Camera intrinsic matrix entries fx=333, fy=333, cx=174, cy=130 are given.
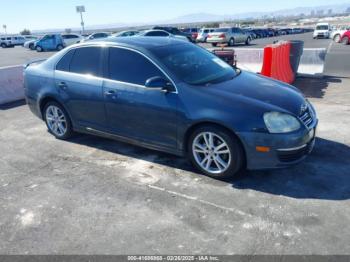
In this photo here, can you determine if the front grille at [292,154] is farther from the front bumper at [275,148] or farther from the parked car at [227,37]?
the parked car at [227,37]

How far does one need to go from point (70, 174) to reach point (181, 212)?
1.84 meters

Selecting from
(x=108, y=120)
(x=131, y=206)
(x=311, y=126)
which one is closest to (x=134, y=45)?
(x=108, y=120)

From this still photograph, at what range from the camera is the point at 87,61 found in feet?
16.8

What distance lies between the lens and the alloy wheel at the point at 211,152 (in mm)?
4055

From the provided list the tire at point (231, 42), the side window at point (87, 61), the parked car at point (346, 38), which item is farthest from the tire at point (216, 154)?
the parked car at point (346, 38)

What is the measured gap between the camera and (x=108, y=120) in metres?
4.93

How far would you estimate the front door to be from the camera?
4.30 metres

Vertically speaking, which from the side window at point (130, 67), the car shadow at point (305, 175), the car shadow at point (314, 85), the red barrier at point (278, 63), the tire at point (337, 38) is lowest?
the tire at point (337, 38)

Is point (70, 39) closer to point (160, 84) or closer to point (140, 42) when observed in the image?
point (140, 42)

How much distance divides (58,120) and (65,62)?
1.03m

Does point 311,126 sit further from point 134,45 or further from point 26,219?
point 26,219

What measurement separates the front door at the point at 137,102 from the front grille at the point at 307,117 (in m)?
1.57

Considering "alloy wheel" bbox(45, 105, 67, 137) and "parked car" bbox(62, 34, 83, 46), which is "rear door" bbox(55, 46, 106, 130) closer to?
"alloy wheel" bbox(45, 105, 67, 137)

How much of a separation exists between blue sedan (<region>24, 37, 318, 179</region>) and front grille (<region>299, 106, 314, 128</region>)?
0.02 metres
